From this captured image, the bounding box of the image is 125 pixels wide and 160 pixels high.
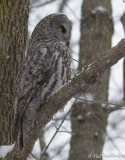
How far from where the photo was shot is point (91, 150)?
5.04 m

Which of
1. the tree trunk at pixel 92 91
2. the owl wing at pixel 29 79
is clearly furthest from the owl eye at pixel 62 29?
the tree trunk at pixel 92 91

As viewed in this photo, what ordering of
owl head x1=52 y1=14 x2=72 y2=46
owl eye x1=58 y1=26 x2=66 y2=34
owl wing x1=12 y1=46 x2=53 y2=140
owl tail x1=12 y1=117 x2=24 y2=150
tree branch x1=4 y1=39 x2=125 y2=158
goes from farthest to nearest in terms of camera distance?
1. owl eye x1=58 y1=26 x2=66 y2=34
2. owl head x1=52 y1=14 x2=72 y2=46
3. owl wing x1=12 y1=46 x2=53 y2=140
4. owl tail x1=12 y1=117 x2=24 y2=150
5. tree branch x1=4 y1=39 x2=125 y2=158

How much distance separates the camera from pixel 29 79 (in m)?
3.43

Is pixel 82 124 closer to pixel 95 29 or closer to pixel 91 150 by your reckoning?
pixel 91 150

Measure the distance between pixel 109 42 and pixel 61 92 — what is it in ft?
9.20

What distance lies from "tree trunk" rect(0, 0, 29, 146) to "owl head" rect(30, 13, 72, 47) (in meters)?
0.23

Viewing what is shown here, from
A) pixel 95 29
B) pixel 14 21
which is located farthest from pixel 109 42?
pixel 14 21

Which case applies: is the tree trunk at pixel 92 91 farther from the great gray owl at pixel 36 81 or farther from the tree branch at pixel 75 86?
the tree branch at pixel 75 86

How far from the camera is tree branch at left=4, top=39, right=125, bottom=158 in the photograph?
266 centimetres

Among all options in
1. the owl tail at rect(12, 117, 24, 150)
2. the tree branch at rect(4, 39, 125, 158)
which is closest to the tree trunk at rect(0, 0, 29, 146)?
the owl tail at rect(12, 117, 24, 150)

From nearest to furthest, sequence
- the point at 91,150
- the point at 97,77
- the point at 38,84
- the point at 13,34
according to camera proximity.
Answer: the point at 97,77 < the point at 38,84 < the point at 13,34 < the point at 91,150

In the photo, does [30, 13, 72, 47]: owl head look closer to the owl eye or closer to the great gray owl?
the owl eye

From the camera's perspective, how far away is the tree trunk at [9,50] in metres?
3.52

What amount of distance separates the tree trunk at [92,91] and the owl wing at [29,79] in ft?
5.05
